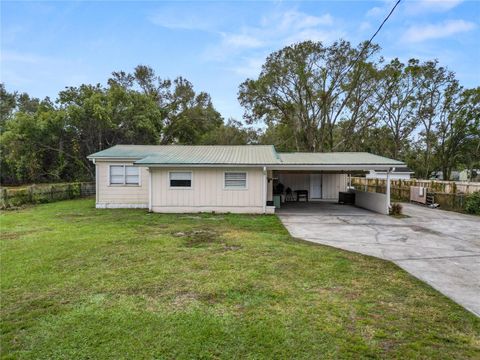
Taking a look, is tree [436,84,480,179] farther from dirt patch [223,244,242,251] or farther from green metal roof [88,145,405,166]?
dirt patch [223,244,242,251]

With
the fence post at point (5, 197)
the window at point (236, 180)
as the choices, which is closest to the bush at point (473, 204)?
the window at point (236, 180)

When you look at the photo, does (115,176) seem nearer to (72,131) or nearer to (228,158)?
(228,158)

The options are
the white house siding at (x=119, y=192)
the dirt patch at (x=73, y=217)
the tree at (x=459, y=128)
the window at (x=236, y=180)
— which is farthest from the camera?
the tree at (x=459, y=128)

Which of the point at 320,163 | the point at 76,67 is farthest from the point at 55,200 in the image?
the point at 320,163

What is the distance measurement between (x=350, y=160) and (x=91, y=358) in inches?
467

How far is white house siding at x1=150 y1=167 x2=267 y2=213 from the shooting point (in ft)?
38.9

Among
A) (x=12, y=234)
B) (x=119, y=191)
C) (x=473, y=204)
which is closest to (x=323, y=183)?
(x=473, y=204)

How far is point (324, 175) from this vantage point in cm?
1867

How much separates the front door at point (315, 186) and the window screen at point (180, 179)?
30.8 feet

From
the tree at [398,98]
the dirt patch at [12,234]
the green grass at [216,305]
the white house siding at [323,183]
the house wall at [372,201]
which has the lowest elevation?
the green grass at [216,305]

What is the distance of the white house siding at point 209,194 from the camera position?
1187 cm

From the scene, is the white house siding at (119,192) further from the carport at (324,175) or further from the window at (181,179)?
the carport at (324,175)

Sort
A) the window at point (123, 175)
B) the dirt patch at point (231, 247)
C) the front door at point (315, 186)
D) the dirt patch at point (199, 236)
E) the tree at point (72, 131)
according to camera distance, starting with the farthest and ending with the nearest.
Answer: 1. the tree at point (72, 131)
2. the front door at point (315, 186)
3. the window at point (123, 175)
4. the dirt patch at point (199, 236)
5. the dirt patch at point (231, 247)

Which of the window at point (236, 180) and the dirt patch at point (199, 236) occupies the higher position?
the window at point (236, 180)
